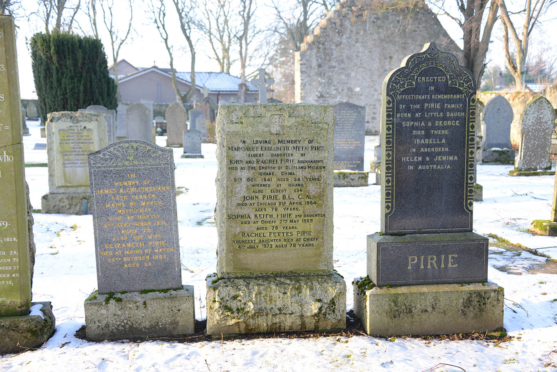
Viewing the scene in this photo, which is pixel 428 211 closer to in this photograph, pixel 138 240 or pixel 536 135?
pixel 138 240

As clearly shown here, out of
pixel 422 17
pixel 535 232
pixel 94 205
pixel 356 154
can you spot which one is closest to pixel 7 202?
pixel 94 205

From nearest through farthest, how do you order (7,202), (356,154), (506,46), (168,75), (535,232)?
(7,202)
(535,232)
(356,154)
(506,46)
(168,75)

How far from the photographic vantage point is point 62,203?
25.5ft

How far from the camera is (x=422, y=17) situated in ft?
74.2

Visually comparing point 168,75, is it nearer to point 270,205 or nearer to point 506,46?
point 506,46

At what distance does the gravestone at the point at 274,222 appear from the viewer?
339 centimetres

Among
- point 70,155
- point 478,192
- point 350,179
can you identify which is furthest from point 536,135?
point 70,155

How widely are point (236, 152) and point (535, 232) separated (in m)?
4.96

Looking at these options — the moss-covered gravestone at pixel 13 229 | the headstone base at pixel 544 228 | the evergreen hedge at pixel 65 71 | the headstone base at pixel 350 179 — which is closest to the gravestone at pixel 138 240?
the moss-covered gravestone at pixel 13 229

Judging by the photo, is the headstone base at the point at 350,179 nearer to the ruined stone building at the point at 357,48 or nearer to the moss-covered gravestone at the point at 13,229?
the moss-covered gravestone at the point at 13,229

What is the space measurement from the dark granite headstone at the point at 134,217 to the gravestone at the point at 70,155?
462 centimetres

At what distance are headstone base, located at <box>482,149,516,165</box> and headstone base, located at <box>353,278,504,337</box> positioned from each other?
11.5 m

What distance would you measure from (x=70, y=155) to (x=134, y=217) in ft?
16.2

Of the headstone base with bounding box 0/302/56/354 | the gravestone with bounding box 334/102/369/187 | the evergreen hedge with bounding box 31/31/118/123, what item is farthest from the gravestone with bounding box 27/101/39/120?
the headstone base with bounding box 0/302/56/354
